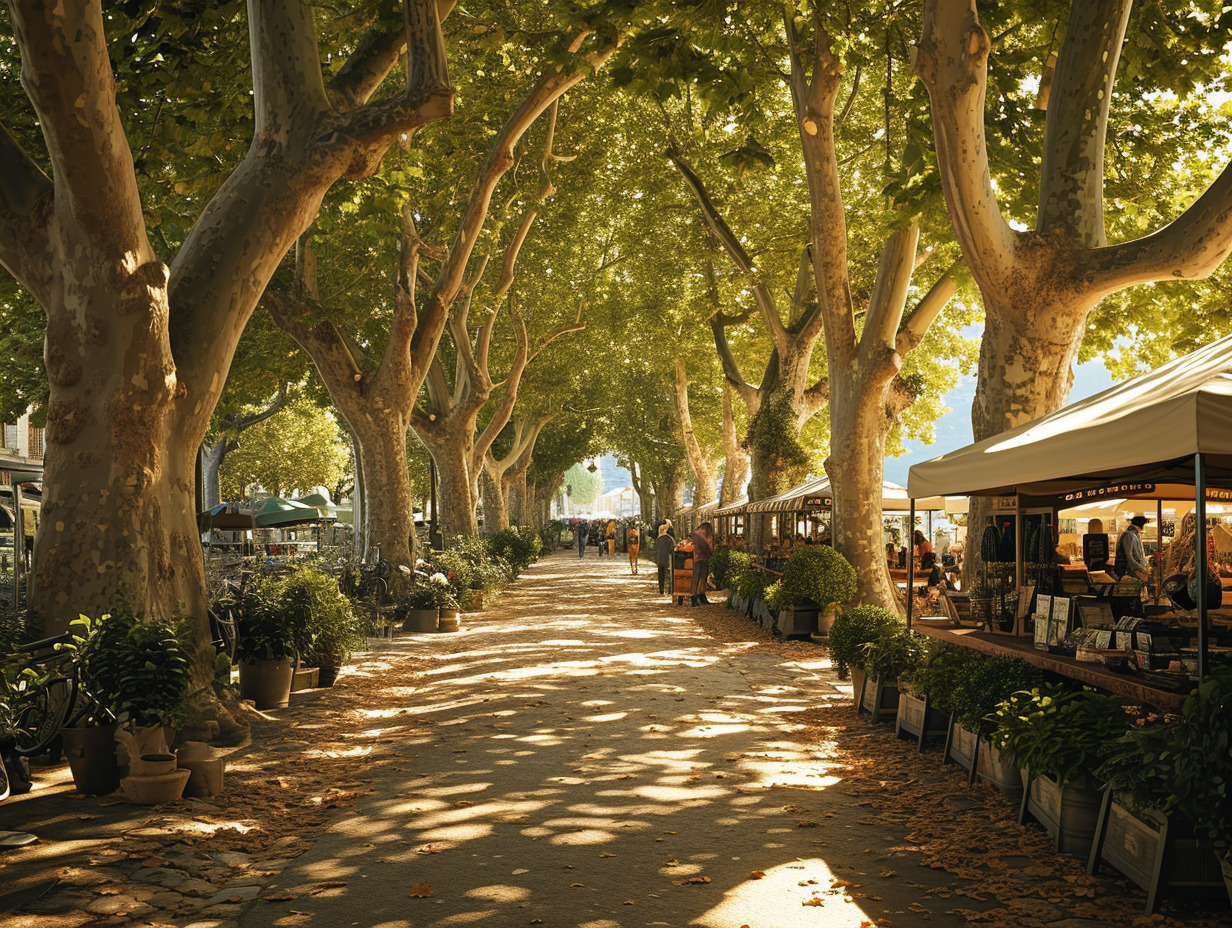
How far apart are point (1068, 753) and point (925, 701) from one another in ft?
9.21

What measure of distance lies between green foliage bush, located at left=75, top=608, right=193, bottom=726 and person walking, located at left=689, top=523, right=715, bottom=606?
17938 mm

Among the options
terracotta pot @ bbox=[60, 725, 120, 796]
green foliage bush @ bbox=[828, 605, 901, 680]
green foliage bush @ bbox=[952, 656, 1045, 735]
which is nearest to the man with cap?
green foliage bush @ bbox=[828, 605, 901, 680]

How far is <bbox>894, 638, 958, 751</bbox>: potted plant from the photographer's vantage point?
8.00 m

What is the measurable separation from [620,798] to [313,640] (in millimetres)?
5298

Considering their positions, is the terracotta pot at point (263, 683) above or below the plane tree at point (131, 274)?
below

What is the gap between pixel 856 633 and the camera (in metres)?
10.3

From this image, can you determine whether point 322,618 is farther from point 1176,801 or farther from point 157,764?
point 1176,801

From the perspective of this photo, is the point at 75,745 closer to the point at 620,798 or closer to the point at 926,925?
the point at 620,798

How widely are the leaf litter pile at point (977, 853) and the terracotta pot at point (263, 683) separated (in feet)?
16.0

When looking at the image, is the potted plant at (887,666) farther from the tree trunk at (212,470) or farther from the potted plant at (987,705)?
the tree trunk at (212,470)

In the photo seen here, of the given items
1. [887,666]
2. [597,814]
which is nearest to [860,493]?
[887,666]

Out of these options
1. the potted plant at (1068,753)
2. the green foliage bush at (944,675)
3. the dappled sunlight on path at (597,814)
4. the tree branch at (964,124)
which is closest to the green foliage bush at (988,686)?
the green foliage bush at (944,675)

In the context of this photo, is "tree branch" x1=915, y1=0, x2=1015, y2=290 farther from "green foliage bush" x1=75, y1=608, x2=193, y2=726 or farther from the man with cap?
"green foliage bush" x1=75, y1=608, x2=193, y2=726

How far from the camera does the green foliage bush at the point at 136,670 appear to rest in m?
6.72
